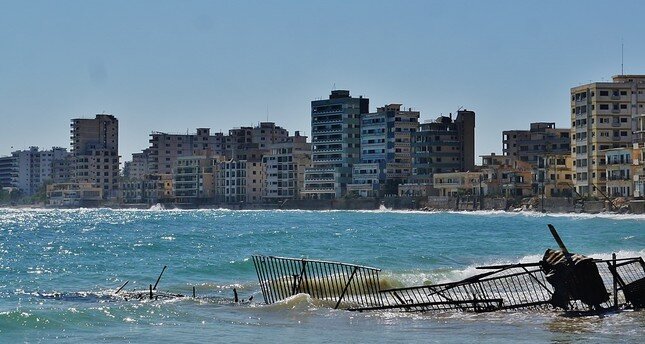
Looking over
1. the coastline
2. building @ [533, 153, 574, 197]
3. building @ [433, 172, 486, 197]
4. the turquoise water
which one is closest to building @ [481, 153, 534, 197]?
building @ [433, 172, 486, 197]

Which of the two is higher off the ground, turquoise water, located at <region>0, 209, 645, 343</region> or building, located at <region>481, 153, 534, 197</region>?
building, located at <region>481, 153, 534, 197</region>

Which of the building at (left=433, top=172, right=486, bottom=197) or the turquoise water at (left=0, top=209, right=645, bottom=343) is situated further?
the building at (left=433, top=172, right=486, bottom=197)

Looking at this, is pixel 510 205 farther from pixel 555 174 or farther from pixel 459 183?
pixel 459 183

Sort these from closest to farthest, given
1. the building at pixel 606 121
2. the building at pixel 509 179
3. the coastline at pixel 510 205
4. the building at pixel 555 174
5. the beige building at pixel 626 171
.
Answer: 1. the beige building at pixel 626 171
2. the coastline at pixel 510 205
3. the building at pixel 606 121
4. the building at pixel 555 174
5. the building at pixel 509 179

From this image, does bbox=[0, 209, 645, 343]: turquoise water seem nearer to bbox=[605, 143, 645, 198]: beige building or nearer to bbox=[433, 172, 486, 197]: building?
bbox=[605, 143, 645, 198]: beige building

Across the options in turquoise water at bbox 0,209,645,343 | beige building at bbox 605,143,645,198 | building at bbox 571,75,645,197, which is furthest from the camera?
building at bbox 571,75,645,197

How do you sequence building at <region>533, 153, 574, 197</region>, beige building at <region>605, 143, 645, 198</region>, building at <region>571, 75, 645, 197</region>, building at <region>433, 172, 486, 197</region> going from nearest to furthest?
1. beige building at <region>605, 143, 645, 198</region>
2. building at <region>571, 75, 645, 197</region>
3. building at <region>533, 153, 574, 197</region>
4. building at <region>433, 172, 486, 197</region>

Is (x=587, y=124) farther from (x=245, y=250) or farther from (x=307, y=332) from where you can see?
(x=307, y=332)

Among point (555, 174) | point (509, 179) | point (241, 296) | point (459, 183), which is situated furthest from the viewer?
point (459, 183)

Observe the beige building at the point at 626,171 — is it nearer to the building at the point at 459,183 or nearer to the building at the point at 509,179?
the building at the point at 509,179

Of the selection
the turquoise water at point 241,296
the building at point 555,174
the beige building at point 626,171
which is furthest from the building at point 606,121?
the turquoise water at point 241,296

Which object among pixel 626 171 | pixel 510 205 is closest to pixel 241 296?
pixel 626 171

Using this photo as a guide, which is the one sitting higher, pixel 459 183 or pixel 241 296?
pixel 459 183

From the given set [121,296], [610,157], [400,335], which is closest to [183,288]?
[121,296]
